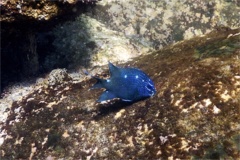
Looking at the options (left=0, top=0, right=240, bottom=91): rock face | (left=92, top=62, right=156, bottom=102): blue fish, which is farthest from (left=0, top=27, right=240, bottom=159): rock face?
(left=0, top=0, right=240, bottom=91): rock face

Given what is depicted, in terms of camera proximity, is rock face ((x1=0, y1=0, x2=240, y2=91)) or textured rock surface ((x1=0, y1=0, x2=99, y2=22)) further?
rock face ((x1=0, y1=0, x2=240, y2=91))

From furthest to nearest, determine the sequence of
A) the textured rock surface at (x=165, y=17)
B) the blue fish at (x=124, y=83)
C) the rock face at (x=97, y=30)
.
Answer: the textured rock surface at (x=165, y=17) → the rock face at (x=97, y=30) → the blue fish at (x=124, y=83)

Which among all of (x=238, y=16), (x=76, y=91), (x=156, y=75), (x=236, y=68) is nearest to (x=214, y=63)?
(x=236, y=68)

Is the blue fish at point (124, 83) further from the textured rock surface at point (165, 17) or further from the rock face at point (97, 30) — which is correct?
the textured rock surface at point (165, 17)

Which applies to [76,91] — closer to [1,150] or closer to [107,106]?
[107,106]

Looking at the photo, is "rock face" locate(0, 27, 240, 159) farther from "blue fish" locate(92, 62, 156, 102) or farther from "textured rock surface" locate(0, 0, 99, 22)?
"textured rock surface" locate(0, 0, 99, 22)

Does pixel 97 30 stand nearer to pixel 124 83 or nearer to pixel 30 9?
pixel 30 9

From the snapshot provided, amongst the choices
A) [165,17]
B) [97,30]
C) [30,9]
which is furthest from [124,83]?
[165,17]

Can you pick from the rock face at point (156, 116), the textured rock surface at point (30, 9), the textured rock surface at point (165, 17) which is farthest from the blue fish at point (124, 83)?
the textured rock surface at point (165, 17)
